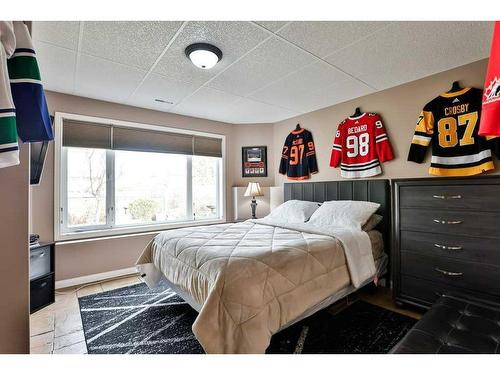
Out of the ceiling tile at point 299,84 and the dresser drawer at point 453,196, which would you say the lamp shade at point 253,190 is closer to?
the ceiling tile at point 299,84

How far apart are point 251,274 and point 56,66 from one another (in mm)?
2574

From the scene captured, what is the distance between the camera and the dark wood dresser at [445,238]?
1.77 metres

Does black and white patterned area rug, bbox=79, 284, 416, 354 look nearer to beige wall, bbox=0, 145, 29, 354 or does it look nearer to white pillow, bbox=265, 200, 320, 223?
beige wall, bbox=0, 145, 29, 354

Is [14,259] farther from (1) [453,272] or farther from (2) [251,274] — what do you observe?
(1) [453,272]

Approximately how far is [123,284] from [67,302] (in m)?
0.57

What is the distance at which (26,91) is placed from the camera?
3.41 ft

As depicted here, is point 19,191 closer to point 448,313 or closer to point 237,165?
point 448,313

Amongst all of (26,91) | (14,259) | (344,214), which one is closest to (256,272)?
(14,259)

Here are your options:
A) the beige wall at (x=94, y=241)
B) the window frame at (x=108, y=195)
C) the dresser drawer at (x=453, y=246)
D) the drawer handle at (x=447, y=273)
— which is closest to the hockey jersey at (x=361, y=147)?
the dresser drawer at (x=453, y=246)

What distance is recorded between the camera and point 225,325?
4.36ft

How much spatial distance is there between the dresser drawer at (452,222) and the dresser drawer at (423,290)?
44 cm

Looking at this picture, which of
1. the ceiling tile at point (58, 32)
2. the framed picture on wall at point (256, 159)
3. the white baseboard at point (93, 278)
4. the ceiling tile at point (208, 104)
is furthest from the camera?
the framed picture on wall at point (256, 159)

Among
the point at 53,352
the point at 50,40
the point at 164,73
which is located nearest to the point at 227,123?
the point at 164,73

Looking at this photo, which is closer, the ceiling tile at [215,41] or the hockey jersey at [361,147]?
the ceiling tile at [215,41]
